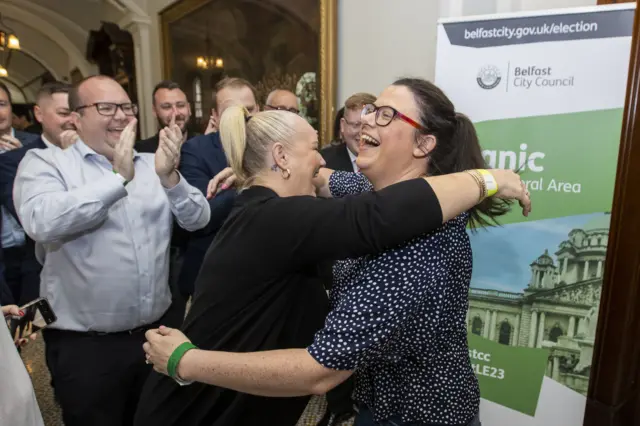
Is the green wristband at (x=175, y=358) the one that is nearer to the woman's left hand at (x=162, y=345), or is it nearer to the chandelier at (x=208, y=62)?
the woman's left hand at (x=162, y=345)

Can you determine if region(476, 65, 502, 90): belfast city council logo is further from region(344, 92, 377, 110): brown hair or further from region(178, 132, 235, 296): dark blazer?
region(178, 132, 235, 296): dark blazer

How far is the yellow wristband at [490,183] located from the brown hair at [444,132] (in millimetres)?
133

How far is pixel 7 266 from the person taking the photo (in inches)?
92.3

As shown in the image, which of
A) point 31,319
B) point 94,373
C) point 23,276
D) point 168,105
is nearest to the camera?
point 31,319

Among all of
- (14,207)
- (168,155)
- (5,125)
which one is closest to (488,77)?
(168,155)

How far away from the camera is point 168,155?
1.62 meters

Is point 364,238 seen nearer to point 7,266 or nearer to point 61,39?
point 7,266

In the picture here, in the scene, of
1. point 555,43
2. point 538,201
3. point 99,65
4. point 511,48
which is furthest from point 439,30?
point 99,65

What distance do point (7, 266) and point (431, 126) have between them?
2.31 metres

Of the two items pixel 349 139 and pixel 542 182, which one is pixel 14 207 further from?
pixel 542 182

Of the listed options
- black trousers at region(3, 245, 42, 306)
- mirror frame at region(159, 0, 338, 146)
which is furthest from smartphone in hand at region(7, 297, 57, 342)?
mirror frame at region(159, 0, 338, 146)

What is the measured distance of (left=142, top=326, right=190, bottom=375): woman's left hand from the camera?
1.01m

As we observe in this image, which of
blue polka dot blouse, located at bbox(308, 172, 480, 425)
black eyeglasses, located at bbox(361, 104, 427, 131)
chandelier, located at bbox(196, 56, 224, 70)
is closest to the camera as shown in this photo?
blue polka dot blouse, located at bbox(308, 172, 480, 425)

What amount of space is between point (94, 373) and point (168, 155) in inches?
32.0
